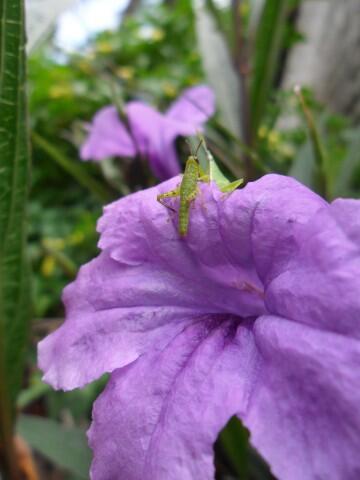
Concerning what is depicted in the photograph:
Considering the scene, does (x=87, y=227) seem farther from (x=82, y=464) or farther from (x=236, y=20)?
(x=82, y=464)

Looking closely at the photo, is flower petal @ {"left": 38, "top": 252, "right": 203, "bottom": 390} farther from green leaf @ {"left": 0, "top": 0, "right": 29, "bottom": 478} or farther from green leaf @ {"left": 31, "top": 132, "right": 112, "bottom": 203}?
green leaf @ {"left": 31, "top": 132, "right": 112, "bottom": 203}

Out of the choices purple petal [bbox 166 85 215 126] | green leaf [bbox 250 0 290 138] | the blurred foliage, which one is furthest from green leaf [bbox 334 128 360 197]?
purple petal [bbox 166 85 215 126]

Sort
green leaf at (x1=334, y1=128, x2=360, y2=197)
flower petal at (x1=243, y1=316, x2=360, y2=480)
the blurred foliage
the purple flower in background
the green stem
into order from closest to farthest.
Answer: flower petal at (x1=243, y1=316, x2=360, y2=480) < the green stem < the purple flower in background < the blurred foliage < green leaf at (x1=334, y1=128, x2=360, y2=197)

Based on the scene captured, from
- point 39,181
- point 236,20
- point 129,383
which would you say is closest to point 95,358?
point 129,383

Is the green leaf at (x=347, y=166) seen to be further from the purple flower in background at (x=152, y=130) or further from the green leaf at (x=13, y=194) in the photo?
the green leaf at (x=13, y=194)


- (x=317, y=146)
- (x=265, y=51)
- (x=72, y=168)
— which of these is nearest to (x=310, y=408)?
(x=317, y=146)
